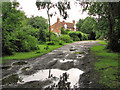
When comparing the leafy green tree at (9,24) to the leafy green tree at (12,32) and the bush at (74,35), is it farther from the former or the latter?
the bush at (74,35)

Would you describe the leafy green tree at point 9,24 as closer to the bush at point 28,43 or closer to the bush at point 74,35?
the bush at point 28,43

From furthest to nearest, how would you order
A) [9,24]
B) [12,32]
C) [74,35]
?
[74,35] → [12,32] → [9,24]

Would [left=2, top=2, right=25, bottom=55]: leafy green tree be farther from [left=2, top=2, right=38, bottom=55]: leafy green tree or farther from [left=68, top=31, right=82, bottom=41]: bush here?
[left=68, top=31, right=82, bottom=41]: bush

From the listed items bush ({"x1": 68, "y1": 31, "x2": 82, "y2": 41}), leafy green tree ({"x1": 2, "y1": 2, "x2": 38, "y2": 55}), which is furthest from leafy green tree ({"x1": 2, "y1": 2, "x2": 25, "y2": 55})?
bush ({"x1": 68, "y1": 31, "x2": 82, "y2": 41})

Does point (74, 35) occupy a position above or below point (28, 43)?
above

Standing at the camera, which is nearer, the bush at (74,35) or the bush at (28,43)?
the bush at (28,43)

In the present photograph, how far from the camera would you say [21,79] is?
193 inches

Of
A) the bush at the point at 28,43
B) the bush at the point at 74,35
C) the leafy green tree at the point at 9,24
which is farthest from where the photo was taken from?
the bush at the point at 74,35

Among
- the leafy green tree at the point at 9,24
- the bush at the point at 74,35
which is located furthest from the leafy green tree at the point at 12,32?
the bush at the point at 74,35

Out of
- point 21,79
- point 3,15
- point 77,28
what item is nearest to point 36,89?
point 21,79

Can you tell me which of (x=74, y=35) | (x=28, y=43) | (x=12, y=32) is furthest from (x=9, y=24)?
(x=74, y=35)

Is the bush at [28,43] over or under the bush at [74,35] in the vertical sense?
under

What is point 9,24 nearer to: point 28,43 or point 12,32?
point 12,32

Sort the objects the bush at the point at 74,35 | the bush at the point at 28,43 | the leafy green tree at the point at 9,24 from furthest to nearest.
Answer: the bush at the point at 74,35, the bush at the point at 28,43, the leafy green tree at the point at 9,24
